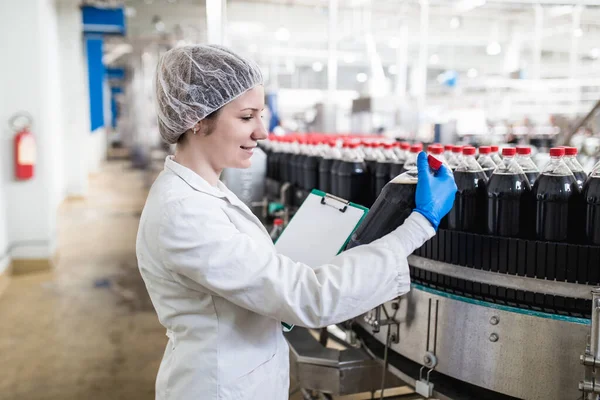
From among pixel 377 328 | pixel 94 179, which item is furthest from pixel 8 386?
pixel 94 179

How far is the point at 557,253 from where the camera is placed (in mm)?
1462

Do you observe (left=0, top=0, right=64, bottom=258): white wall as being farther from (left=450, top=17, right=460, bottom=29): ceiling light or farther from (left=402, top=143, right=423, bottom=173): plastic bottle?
(left=450, top=17, right=460, bottom=29): ceiling light

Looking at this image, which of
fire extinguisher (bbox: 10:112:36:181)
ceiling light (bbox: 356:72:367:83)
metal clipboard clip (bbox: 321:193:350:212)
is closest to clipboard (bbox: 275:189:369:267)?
metal clipboard clip (bbox: 321:193:350:212)

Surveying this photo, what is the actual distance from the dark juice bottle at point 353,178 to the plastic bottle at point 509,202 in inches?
29.2

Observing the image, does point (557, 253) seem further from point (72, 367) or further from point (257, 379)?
point (72, 367)

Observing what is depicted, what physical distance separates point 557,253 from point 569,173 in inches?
9.0

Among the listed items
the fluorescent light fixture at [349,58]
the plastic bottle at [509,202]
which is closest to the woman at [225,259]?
the plastic bottle at [509,202]

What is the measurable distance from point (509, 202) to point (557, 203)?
0.41ft

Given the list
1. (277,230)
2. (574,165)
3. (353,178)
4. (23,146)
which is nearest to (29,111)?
(23,146)

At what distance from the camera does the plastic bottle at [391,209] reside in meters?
1.33

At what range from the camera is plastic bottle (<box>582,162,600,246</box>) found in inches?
56.0

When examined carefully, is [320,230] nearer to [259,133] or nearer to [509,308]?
[259,133]

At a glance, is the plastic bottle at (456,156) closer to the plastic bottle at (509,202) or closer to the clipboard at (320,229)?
the plastic bottle at (509,202)

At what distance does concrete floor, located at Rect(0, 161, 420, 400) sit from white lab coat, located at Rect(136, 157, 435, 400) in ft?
5.72
